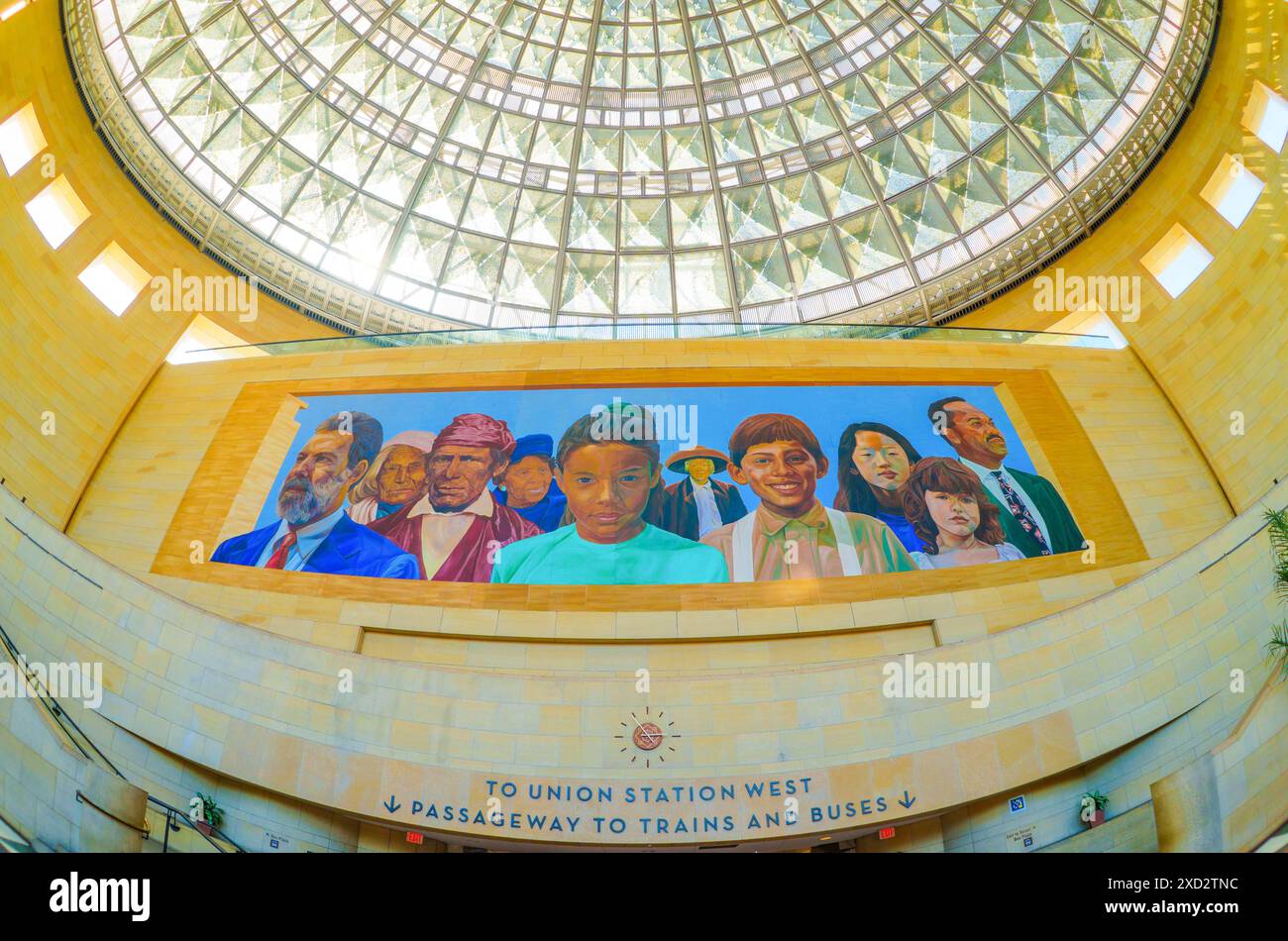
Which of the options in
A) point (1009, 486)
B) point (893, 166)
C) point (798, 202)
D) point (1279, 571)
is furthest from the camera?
point (798, 202)

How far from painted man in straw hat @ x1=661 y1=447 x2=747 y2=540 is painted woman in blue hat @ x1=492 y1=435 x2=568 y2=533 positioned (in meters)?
2.99

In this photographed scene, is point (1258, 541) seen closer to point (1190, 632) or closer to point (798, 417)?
point (1190, 632)

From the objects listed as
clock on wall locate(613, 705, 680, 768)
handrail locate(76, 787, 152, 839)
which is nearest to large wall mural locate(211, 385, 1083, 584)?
clock on wall locate(613, 705, 680, 768)

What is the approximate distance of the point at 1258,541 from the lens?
63.8 ft

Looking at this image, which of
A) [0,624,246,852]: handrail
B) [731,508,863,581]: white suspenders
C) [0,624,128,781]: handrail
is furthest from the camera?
[731,508,863,581]: white suspenders

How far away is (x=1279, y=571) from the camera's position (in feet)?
56.8

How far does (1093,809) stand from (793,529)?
32.9 feet

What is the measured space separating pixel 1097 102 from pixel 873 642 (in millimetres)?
21983

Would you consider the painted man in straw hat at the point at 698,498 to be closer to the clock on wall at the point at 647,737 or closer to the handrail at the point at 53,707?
the clock on wall at the point at 647,737

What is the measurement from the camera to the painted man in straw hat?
89.5 ft

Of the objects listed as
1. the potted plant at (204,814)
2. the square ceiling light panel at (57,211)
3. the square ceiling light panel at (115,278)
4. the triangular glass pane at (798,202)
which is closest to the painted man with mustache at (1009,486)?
the triangular glass pane at (798,202)

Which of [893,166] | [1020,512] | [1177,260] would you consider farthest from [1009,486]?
[893,166]

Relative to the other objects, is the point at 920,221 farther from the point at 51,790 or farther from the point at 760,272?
the point at 51,790

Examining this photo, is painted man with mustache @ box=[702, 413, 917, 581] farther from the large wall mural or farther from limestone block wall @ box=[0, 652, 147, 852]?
limestone block wall @ box=[0, 652, 147, 852]
